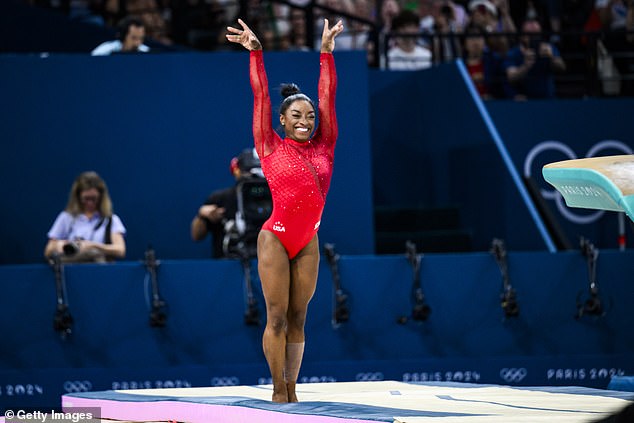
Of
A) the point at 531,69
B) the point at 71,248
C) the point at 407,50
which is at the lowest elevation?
the point at 71,248

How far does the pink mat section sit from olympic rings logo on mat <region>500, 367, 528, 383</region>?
8.75 ft

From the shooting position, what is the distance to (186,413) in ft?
15.9

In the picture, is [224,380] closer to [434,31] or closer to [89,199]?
[89,199]

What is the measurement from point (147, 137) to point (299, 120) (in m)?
3.30

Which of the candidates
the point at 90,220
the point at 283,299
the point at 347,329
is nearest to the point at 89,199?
the point at 90,220

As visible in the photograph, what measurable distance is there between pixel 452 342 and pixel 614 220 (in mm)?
2961

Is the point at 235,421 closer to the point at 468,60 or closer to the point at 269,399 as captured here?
the point at 269,399

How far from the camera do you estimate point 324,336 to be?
22.6 ft

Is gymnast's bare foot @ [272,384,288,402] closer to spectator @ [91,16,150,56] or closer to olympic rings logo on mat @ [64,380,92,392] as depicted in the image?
olympic rings logo on mat @ [64,380,92,392]

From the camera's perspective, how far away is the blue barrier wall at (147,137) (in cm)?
782

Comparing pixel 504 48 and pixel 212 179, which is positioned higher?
pixel 504 48

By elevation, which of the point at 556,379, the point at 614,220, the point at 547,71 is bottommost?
the point at 556,379

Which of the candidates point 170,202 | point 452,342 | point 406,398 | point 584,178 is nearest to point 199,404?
point 406,398

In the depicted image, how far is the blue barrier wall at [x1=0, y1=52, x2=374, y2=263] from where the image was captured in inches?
308
